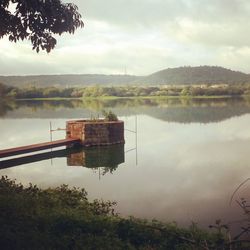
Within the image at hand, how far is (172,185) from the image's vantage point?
1524cm

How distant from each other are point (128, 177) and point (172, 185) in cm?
234

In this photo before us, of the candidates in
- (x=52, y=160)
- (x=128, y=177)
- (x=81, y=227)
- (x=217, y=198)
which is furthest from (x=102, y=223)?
(x=52, y=160)

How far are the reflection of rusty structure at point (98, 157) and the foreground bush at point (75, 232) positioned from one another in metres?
10.0

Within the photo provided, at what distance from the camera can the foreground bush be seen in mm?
7457

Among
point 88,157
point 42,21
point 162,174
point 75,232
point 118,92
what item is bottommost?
point 88,157

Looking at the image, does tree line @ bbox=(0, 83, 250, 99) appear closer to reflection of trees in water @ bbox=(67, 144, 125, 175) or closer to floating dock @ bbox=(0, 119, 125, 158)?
floating dock @ bbox=(0, 119, 125, 158)

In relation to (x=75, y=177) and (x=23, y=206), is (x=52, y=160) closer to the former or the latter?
(x=75, y=177)

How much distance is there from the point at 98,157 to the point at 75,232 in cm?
1449

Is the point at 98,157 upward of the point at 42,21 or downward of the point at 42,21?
downward

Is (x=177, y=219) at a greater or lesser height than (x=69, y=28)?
lesser

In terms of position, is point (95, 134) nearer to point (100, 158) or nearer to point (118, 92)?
point (100, 158)

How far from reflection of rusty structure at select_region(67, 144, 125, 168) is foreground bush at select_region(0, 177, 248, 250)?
1001 centimetres

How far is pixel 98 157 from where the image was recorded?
22781 millimetres

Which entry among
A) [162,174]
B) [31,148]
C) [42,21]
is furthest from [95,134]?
[42,21]
